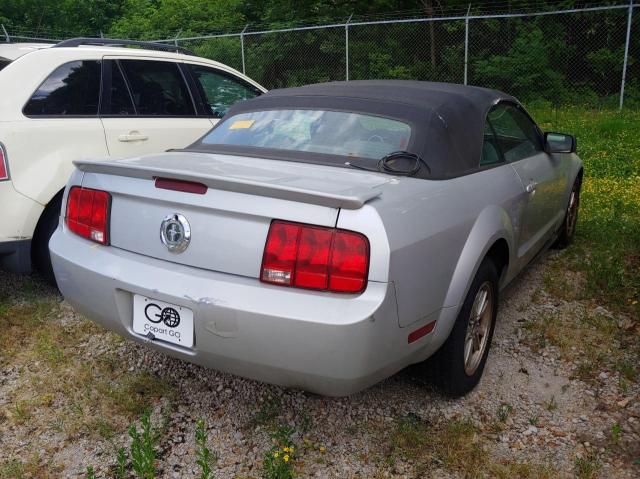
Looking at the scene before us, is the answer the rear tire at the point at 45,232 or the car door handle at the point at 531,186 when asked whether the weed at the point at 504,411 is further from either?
the rear tire at the point at 45,232

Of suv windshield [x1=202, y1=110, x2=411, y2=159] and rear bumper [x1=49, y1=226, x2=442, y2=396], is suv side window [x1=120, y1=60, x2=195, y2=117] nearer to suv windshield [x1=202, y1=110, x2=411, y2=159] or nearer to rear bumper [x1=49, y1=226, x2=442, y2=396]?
suv windshield [x1=202, y1=110, x2=411, y2=159]

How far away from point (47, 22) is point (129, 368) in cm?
2608

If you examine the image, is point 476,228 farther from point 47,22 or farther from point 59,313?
point 47,22

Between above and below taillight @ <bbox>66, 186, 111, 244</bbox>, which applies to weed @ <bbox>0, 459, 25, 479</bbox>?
below

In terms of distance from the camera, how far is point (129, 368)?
3234mm

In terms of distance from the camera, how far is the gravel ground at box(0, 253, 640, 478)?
2.50 m

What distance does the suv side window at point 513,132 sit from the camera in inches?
141

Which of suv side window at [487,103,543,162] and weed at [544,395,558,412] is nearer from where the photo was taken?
weed at [544,395,558,412]

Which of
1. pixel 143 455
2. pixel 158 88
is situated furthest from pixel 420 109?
pixel 158 88

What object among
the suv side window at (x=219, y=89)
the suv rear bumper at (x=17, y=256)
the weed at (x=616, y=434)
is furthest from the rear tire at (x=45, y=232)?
the weed at (x=616, y=434)

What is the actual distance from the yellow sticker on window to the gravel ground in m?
1.32

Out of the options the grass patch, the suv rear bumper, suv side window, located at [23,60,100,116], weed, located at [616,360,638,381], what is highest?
suv side window, located at [23,60,100,116]

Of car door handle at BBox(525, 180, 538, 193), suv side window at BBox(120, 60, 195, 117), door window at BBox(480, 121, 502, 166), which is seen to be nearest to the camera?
door window at BBox(480, 121, 502, 166)

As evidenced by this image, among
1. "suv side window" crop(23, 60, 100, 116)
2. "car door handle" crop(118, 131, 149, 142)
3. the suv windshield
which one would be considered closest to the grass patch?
the suv windshield
